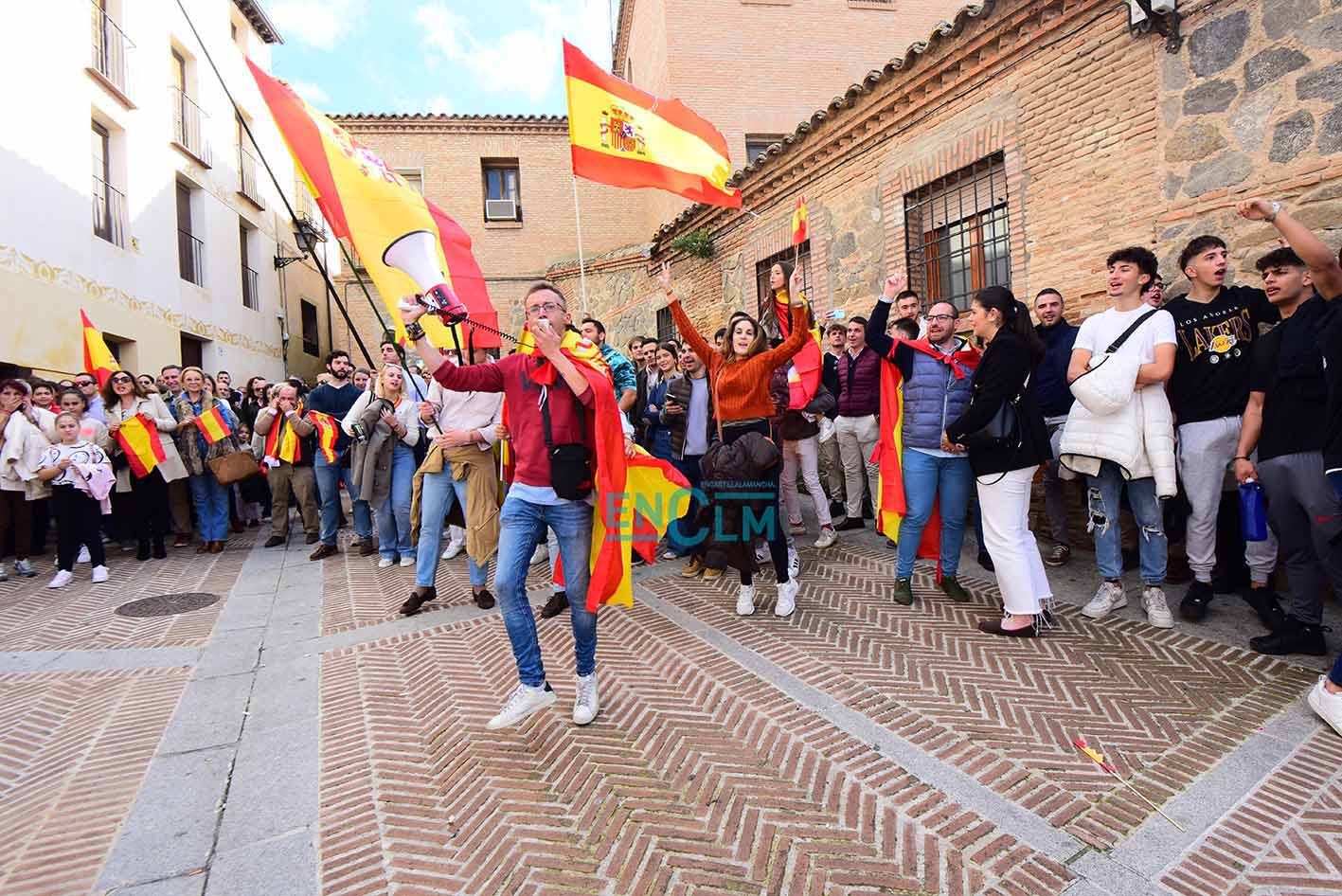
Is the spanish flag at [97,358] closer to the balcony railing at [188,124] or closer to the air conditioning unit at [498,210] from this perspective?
the balcony railing at [188,124]

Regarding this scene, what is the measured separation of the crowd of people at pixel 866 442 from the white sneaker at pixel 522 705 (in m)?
0.01

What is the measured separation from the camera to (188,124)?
13.9 metres

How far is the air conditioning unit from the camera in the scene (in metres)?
20.9

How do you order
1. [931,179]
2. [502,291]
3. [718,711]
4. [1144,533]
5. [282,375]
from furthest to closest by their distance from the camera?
[502,291] → [282,375] → [931,179] → [1144,533] → [718,711]

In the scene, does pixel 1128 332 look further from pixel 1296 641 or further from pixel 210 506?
pixel 210 506

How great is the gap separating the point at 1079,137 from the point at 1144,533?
3.67m

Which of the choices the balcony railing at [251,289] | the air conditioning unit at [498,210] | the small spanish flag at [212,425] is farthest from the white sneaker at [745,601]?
the air conditioning unit at [498,210]

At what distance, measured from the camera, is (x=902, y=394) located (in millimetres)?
4969

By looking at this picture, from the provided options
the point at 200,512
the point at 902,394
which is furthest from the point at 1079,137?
the point at 200,512

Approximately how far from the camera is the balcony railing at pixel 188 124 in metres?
13.4

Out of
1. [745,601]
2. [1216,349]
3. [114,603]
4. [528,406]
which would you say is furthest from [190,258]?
[1216,349]

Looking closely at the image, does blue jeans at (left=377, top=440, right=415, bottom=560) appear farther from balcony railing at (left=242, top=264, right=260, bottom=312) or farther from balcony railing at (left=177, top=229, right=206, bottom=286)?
balcony railing at (left=242, top=264, right=260, bottom=312)

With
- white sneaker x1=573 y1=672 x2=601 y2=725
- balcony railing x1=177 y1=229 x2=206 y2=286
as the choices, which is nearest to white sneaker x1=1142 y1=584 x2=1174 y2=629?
white sneaker x1=573 y1=672 x2=601 y2=725

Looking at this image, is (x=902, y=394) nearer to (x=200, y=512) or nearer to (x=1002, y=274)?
(x=1002, y=274)
